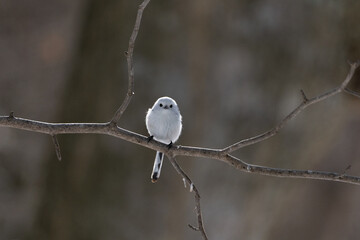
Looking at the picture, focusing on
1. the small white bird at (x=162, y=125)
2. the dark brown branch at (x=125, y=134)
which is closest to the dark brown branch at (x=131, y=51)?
the dark brown branch at (x=125, y=134)

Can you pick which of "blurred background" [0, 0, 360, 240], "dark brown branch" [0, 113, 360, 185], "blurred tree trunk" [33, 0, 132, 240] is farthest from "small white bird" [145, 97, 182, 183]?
"blurred tree trunk" [33, 0, 132, 240]

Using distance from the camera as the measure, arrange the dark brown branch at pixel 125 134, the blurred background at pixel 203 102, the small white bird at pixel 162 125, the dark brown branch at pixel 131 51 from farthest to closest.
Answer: the blurred background at pixel 203 102, the small white bird at pixel 162 125, the dark brown branch at pixel 125 134, the dark brown branch at pixel 131 51

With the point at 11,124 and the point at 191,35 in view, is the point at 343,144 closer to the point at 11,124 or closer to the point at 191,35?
the point at 191,35

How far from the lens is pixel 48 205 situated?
4.50 meters

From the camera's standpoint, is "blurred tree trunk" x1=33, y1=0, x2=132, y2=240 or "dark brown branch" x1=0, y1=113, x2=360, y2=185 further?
"blurred tree trunk" x1=33, y1=0, x2=132, y2=240

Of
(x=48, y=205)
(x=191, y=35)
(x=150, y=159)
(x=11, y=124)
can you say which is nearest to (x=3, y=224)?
(x=48, y=205)

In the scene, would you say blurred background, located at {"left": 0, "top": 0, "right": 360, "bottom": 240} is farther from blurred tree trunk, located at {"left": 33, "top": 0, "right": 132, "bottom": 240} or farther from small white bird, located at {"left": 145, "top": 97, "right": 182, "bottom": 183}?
small white bird, located at {"left": 145, "top": 97, "right": 182, "bottom": 183}

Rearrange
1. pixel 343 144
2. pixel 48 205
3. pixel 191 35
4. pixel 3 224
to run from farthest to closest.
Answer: pixel 343 144 < pixel 3 224 < pixel 48 205 < pixel 191 35

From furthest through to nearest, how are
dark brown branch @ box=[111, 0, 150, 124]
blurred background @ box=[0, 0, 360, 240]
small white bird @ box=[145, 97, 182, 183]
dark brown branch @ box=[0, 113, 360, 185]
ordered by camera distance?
blurred background @ box=[0, 0, 360, 240] < small white bird @ box=[145, 97, 182, 183] < dark brown branch @ box=[0, 113, 360, 185] < dark brown branch @ box=[111, 0, 150, 124]

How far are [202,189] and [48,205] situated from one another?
1220 millimetres

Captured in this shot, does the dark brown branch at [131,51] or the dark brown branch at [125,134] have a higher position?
the dark brown branch at [131,51]

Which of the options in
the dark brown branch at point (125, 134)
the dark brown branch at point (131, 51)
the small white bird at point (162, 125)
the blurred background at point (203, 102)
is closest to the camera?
the dark brown branch at point (131, 51)

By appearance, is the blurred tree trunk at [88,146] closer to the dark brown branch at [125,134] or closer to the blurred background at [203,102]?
the blurred background at [203,102]

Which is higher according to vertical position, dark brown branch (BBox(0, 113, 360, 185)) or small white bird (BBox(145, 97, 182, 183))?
small white bird (BBox(145, 97, 182, 183))
